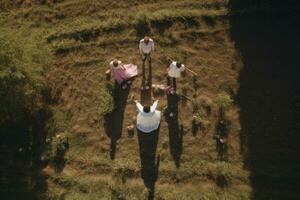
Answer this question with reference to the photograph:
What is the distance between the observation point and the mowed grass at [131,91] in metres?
16.1

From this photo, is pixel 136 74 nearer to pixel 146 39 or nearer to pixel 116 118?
pixel 146 39

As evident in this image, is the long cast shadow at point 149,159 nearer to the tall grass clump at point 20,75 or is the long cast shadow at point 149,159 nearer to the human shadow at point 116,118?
the human shadow at point 116,118

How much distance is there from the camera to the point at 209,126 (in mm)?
16375

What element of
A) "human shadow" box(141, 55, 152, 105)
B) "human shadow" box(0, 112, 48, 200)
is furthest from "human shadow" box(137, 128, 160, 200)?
"human shadow" box(0, 112, 48, 200)

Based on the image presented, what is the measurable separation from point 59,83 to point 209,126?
610cm

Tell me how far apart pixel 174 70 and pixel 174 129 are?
87.3 inches

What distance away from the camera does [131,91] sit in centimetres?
1689

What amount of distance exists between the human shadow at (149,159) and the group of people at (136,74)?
12.5 inches

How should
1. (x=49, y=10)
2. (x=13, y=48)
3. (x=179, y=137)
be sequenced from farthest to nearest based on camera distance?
(x=49, y=10), (x=179, y=137), (x=13, y=48)

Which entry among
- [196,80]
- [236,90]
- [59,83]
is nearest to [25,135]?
[59,83]

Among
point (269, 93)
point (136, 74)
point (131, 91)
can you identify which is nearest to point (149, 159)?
point (131, 91)

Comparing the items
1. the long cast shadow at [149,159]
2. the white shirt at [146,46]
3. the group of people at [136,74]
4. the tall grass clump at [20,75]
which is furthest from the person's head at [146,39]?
the tall grass clump at [20,75]

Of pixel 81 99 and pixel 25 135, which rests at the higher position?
pixel 81 99

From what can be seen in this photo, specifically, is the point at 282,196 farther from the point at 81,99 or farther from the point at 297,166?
the point at 81,99
